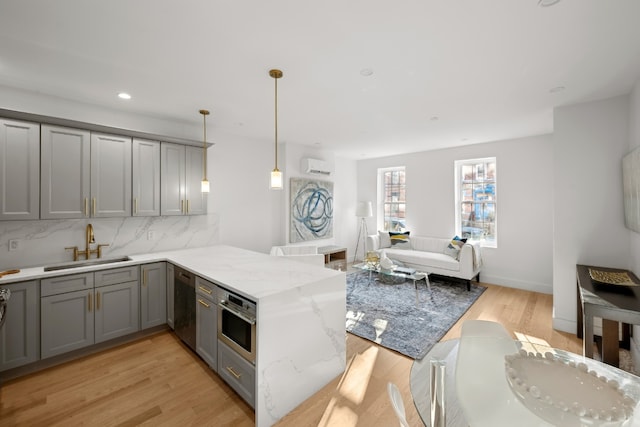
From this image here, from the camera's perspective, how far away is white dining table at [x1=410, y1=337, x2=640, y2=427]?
0.92 meters

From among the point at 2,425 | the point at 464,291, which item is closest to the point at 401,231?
the point at 464,291

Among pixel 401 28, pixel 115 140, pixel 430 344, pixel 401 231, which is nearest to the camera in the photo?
pixel 401 28

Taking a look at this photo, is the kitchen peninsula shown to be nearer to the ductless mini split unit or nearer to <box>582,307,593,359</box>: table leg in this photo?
<box>582,307,593,359</box>: table leg

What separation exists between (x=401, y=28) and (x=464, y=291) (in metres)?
4.18

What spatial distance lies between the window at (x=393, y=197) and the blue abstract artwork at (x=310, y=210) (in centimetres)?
159

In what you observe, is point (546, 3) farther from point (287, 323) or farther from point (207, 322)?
point (207, 322)

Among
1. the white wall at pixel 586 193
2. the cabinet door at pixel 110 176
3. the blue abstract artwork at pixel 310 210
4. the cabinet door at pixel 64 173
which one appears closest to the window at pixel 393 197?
the blue abstract artwork at pixel 310 210

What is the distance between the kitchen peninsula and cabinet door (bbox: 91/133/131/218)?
0.70 metres

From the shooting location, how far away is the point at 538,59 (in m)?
2.12

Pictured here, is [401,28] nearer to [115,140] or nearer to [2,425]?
[115,140]

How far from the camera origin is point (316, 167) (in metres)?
5.35

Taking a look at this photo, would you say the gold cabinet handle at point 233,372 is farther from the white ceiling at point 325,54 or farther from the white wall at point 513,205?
the white wall at point 513,205

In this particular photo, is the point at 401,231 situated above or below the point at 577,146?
below

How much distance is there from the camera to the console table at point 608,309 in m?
1.98
